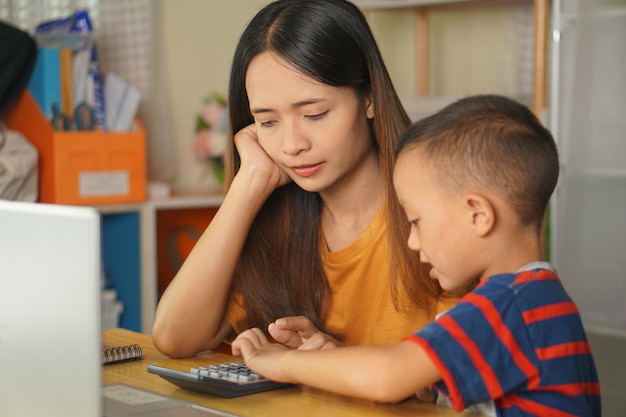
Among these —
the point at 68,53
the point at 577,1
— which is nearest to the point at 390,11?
the point at 577,1

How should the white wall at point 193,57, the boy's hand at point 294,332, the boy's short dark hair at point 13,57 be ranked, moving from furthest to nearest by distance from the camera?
the white wall at point 193,57 → the boy's short dark hair at point 13,57 → the boy's hand at point 294,332

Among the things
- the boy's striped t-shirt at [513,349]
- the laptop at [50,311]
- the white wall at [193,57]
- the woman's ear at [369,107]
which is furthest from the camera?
the white wall at [193,57]

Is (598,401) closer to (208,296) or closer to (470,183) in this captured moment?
(470,183)

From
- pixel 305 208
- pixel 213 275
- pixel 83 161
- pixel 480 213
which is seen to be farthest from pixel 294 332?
pixel 83 161

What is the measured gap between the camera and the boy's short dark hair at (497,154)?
100cm

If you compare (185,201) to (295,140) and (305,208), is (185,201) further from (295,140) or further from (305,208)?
(295,140)

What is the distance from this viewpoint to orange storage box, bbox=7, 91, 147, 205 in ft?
8.51

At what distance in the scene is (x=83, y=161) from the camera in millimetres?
2635

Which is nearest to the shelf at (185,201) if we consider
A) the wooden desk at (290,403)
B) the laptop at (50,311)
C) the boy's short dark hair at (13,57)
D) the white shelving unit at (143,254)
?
the white shelving unit at (143,254)

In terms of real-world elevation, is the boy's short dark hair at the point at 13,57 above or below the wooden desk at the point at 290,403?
above

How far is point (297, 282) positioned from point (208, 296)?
0.16 meters

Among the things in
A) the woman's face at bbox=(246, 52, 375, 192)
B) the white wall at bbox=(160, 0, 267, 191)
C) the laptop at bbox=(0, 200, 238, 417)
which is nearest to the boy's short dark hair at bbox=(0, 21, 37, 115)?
the white wall at bbox=(160, 0, 267, 191)

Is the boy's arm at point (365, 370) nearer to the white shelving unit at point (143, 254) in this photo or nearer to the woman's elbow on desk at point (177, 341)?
the woman's elbow on desk at point (177, 341)

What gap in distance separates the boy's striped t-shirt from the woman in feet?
1.03
